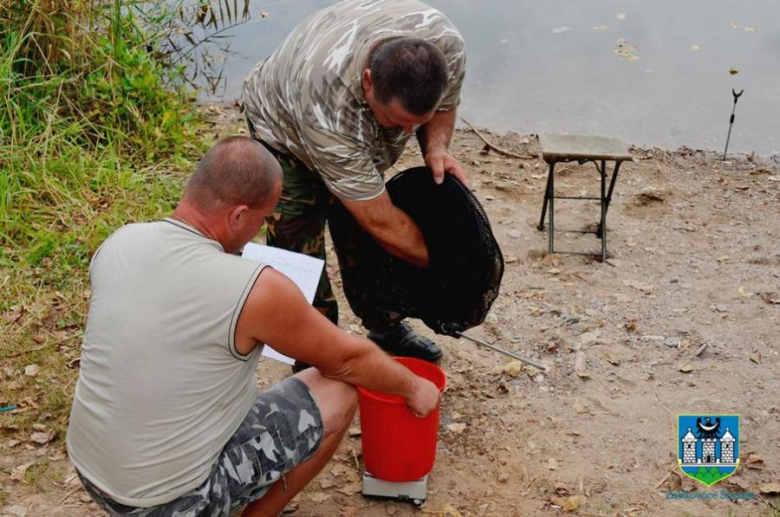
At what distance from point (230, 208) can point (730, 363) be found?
308 centimetres

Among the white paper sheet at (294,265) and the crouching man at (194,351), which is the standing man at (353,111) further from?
the crouching man at (194,351)

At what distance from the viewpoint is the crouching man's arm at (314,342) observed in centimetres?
265

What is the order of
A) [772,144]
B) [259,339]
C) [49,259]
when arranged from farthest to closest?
1. [772,144]
2. [49,259]
3. [259,339]

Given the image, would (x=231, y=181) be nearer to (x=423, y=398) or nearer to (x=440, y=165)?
(x=423, y=398)

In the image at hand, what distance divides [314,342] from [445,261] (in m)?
1.17

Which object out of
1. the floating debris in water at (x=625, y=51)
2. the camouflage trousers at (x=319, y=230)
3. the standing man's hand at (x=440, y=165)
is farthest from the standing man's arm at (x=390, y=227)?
the floating debris in water at (x=625, y=51)

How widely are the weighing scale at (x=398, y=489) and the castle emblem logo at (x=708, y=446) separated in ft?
3.99

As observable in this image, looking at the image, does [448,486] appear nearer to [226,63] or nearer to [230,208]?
[230,208]

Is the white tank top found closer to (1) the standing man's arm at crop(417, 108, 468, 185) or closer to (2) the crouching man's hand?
(2) the crouching man's hand

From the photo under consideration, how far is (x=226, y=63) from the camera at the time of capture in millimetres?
9398

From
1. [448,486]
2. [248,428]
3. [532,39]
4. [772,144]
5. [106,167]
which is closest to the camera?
[248,428]

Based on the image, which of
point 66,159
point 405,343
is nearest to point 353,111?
point 405,343

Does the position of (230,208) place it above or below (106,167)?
above

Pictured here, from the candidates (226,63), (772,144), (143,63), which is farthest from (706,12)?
(143,63)
